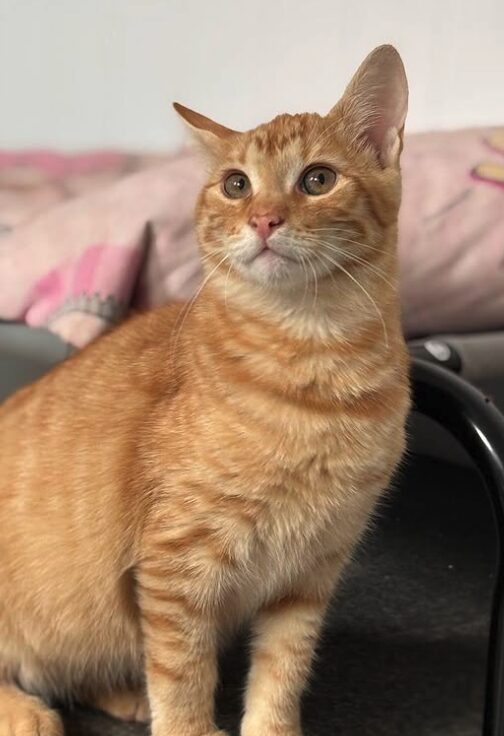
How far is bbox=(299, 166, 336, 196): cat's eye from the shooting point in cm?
83

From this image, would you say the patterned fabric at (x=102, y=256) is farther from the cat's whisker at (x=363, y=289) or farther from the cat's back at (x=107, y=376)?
Result: the cat's whisker at (x=363, y=289)

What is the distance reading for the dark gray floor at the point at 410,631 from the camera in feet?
3.45

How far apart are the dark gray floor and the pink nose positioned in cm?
50

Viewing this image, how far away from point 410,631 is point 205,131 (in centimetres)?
77

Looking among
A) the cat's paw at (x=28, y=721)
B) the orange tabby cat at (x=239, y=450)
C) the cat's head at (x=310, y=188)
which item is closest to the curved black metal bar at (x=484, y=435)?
the orange tabby cat at (x=239, y=450)

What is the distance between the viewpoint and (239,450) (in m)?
0.81

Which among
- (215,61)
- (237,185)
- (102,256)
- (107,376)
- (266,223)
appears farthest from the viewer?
(215,61)

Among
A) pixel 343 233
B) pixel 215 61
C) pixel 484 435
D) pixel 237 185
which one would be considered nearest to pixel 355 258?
pixel 343 233

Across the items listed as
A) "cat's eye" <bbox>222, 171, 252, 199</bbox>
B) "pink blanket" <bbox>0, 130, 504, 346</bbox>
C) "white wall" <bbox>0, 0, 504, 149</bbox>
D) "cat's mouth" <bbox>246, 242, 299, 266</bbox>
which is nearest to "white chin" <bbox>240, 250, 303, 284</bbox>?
"cat's mouth" <bbox>246, 242, 299, 266</bbox>

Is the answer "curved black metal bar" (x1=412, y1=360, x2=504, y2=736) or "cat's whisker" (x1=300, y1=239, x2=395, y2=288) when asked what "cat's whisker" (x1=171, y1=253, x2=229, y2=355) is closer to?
"cat's whisker" (x1=300, y1=239, x2=395, y2=288)

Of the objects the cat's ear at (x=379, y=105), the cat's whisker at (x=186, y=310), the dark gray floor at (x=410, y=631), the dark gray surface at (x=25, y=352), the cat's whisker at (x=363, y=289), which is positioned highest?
the cat's ear at (x=379, y=105)

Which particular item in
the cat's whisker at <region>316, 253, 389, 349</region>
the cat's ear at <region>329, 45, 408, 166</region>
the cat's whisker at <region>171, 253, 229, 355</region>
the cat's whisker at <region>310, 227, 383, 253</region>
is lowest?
the cat's whisker at <region>171, 253, 229, 355</region>

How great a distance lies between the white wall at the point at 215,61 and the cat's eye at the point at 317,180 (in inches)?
43.7

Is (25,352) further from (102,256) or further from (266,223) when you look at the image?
(266,223)
